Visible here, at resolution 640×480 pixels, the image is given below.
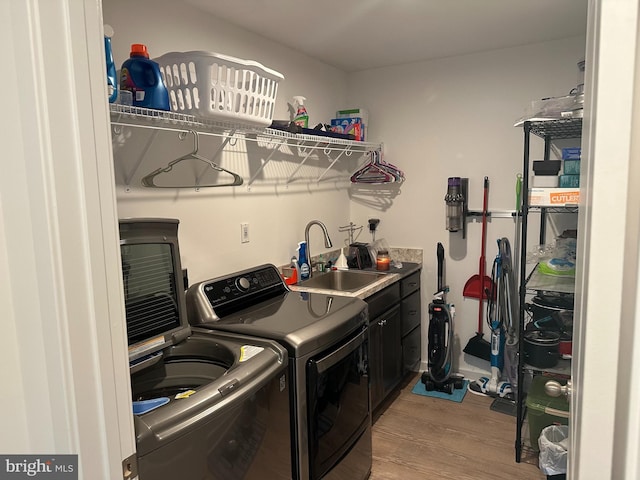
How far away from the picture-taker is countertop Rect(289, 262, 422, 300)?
259 cm

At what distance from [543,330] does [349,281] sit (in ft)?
4.08

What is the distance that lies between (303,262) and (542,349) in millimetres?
1483

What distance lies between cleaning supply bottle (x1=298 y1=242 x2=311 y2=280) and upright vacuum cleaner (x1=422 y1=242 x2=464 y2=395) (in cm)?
96

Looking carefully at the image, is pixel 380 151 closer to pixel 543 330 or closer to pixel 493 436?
pixel 543 330

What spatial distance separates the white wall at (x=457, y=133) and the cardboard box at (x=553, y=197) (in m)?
0.81

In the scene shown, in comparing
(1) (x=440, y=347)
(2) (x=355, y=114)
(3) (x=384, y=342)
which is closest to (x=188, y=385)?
(3) (x=384, y=342)

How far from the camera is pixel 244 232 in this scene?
2.61 metres

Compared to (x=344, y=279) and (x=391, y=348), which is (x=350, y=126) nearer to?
(x=344, y=279)

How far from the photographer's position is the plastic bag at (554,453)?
213cm

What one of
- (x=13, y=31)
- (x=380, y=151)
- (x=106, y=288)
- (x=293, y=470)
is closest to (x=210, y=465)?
(x=293, y=470)

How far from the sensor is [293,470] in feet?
5.77

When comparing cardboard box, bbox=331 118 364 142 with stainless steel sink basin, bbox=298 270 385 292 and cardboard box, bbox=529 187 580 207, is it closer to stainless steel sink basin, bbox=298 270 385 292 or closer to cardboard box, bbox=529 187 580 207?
stainless steel sink basin, bbox=298 270 385 292

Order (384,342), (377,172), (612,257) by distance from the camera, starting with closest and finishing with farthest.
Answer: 1. (612,257)
2. (384,342)
3. (377,172)

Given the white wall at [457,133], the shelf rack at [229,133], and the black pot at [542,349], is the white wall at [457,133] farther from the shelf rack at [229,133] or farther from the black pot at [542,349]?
the black pot at [542,349]
